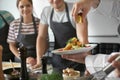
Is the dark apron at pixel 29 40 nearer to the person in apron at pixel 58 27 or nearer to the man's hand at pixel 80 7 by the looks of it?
the person in apron at pixel 58 27

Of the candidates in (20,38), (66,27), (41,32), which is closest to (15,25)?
(20,38)

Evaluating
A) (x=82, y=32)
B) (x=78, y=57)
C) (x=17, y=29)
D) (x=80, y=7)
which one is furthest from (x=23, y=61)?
(x=17, y=29)

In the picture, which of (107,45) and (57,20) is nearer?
(57,20)

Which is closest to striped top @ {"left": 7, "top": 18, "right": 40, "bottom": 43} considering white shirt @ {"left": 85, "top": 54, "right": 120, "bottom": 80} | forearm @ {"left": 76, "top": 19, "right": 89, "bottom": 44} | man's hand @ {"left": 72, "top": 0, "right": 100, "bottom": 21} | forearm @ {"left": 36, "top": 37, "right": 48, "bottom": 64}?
forearm @ {"left": 36, "top": 37, "right": 48, "bottom": 64}

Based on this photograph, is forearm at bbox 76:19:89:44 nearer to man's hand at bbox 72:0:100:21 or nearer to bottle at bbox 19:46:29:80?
man's hand at bbox 72:0:100:21

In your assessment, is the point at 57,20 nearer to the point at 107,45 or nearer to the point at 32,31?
the point at 32,31

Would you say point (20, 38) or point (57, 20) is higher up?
point (57, 20)

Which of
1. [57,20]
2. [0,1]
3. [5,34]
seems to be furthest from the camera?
[0,1]

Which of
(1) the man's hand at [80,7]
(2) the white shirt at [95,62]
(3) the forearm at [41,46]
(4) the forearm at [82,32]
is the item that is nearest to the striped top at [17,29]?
(3) the forearm at [41,46]

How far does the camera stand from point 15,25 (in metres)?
1.90

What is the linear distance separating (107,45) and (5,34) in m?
0.84

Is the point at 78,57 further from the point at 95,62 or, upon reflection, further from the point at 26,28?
the point at 26,28

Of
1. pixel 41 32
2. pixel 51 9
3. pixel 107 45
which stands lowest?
pixel 107 45

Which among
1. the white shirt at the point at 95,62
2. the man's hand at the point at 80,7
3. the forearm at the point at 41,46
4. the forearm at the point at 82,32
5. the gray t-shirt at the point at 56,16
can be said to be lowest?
the forearm at the point at 41,46
